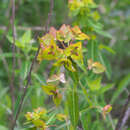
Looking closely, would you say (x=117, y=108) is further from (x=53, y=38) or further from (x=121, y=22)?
(x=53, y=38)

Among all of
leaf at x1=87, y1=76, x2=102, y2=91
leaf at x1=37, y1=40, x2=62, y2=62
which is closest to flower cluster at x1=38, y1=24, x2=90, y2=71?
leaf at x1=37, y1=40, x2=62, y2=62

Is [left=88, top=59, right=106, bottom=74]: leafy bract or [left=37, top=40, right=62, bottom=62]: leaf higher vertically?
[left=37, top=40, right=62, bottom=62]: leaf

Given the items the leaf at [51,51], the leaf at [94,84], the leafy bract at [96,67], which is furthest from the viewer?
the leaf at [94,84]

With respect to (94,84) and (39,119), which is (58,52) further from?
(94,84)

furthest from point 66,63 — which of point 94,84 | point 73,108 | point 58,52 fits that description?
point 94,84

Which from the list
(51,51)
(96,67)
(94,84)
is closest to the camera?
(51,51)

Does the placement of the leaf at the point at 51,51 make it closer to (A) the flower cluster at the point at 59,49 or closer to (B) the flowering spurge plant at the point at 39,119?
(A) the flower cluster at the point at 59,49

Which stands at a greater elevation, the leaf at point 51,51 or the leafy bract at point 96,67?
the leaf at point 51,51

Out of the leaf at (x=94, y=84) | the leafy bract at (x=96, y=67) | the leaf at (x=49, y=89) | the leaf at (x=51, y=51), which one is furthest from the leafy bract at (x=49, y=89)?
the leaf at (x=94, y=84)

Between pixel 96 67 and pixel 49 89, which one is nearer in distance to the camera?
pixel 49 89

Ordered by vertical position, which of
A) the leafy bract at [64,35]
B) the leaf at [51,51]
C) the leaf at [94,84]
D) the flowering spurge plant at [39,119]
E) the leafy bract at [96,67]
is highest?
the leafy bract at [64,35]

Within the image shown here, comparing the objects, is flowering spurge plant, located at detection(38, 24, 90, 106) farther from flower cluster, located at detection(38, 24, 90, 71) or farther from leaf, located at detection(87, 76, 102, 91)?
leaf, located at detection(87, 76, 102, 91)

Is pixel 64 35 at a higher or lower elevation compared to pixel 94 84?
higher
